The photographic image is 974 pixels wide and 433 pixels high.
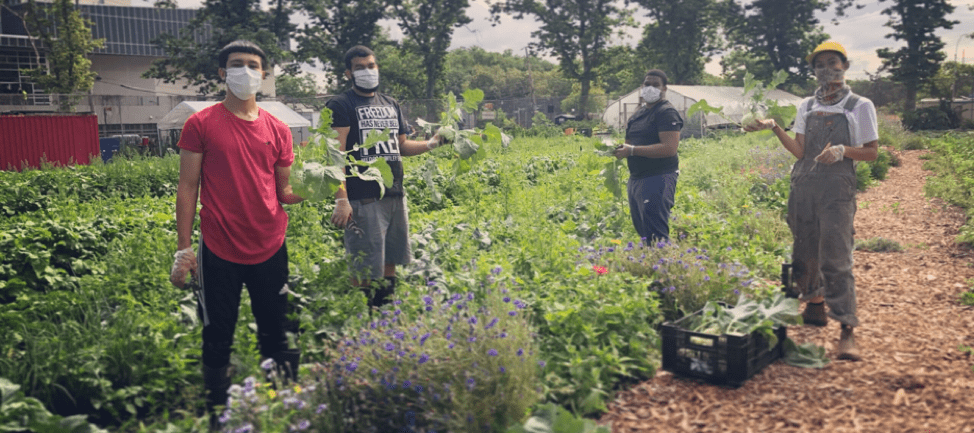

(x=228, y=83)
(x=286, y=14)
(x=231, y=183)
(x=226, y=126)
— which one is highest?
(x=286, y=14)

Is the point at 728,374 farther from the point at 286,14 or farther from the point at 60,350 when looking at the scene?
the point at 286,14

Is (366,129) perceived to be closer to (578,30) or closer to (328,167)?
(328,167)

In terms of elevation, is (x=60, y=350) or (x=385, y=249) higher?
(x=385, y=249)

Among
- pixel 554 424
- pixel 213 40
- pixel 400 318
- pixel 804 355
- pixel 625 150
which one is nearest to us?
pixel 554 424

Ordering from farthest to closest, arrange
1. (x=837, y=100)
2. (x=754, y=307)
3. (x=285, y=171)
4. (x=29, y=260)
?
1. (x=29, y=260)
2. (x=837, y=100)
3. (x=754, y=307)
4. (x=285, y=171)

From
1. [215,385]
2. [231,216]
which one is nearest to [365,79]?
[231,216]

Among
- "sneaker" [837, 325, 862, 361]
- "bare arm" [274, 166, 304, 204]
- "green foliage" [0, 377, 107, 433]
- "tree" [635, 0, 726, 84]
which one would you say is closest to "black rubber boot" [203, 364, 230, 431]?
"green foliage" [0, 377, 107, 433]

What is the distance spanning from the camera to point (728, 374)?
3.72m

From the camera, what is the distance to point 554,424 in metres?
2.75

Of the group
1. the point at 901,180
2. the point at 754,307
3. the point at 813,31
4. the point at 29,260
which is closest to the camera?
the point at 754,307

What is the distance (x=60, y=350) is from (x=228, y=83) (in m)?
1.68

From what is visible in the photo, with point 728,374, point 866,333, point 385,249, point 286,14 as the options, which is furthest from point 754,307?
point 286,14

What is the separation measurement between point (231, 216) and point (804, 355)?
320cm

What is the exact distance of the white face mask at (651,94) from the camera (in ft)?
18.6
